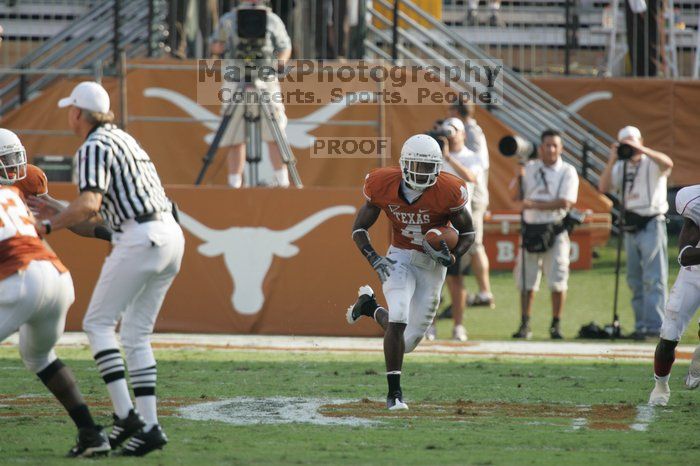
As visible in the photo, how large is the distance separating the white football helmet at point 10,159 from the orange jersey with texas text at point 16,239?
1.36ft

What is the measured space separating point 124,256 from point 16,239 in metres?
0.54

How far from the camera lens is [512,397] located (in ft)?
29.0

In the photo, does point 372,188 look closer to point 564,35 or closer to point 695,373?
point 695,373

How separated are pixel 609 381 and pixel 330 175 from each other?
650 centimetres

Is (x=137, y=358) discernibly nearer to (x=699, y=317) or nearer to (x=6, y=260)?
(x=6, y=260)

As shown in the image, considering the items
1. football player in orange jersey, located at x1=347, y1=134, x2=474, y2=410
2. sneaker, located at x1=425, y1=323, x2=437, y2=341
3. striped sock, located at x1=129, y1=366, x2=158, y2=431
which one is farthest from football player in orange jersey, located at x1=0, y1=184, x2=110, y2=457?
sneaker, located at x1=425, y1=323, x2=437, y2=341

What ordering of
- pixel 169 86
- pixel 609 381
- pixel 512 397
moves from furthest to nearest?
pixel 169 86
pixel 609 381
pixel 512 397

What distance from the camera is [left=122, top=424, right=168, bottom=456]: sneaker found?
250 inches

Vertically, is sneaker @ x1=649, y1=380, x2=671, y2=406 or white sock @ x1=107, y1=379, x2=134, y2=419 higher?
white sock @ x1=107, y1=379, x2=134, y2=419

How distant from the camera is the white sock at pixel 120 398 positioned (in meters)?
6.43

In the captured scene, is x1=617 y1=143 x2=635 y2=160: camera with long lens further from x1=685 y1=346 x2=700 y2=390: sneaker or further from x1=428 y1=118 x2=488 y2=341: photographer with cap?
x1=685 y1=346 x2=700 y2=390: sneaker

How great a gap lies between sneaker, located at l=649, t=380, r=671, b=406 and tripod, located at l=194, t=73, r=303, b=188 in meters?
5.65

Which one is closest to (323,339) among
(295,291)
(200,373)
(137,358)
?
(295,291)

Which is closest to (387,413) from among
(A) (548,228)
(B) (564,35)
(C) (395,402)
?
(C) (395,402)
